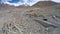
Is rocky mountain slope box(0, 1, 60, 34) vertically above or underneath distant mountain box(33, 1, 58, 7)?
underneath

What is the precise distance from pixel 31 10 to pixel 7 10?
0.41 metres

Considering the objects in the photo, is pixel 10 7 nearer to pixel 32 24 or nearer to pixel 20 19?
pixel 20 19

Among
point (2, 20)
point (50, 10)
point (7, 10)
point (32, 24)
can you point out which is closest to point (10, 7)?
point (7, 10)

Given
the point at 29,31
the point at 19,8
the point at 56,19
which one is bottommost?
the point at 29,31

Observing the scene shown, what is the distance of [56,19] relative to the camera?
208cm

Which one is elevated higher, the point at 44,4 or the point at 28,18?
the point at 44,4

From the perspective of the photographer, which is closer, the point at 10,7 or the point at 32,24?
the point at 32,24

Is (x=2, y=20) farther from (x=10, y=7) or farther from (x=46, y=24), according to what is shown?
(x=46, y=24)

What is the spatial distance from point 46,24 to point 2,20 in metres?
0.72

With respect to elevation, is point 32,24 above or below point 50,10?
below

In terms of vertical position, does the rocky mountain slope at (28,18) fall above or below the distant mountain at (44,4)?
below

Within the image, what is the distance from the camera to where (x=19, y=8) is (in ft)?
7.42

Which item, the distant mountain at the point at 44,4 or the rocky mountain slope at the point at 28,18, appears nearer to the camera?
the rocky mountain slope at the point at 28,18

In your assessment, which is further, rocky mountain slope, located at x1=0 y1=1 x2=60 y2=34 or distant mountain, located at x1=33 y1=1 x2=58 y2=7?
distant mountain, located at x1=33 y1=1 x2=58 y2=7
